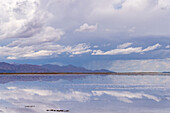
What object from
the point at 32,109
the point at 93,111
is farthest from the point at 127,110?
the point at 32,109

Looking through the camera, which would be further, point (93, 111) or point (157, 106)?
point (157, 106)

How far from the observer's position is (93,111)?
27.3m

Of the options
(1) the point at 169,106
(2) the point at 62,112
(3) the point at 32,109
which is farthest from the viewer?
(1) the point at 169,106

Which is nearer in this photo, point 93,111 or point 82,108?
point 93,111

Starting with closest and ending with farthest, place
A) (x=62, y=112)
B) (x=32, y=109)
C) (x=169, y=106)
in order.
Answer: (x=62, y=112) < (x=32, y=109) < (x=169, y=106)

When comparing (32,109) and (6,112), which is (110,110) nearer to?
(32,109)

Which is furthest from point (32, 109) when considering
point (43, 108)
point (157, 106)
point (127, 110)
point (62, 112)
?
point (157, 106)

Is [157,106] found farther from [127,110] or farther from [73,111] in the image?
[73,111]

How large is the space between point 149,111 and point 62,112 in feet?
30.1

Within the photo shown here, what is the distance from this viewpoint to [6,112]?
87.4 ft

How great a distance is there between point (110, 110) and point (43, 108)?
24.8 ft

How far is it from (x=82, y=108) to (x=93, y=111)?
7.38 feet

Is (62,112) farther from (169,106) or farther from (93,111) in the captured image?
(169,106)

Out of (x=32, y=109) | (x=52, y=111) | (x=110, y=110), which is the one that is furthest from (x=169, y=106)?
(x=32, y=109)
